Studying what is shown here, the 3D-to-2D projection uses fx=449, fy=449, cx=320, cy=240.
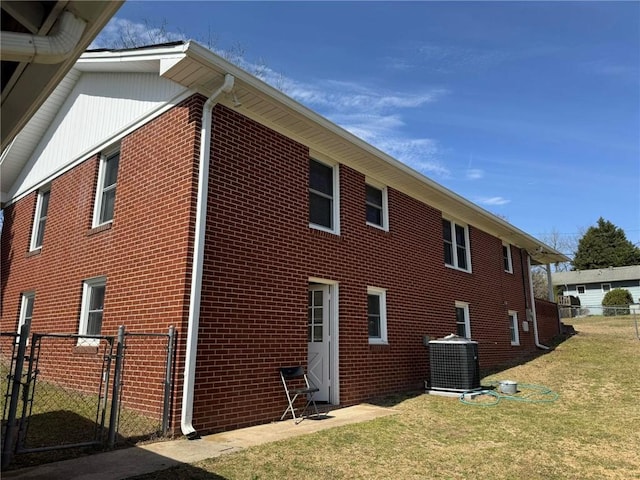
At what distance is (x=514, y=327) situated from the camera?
17.0 m

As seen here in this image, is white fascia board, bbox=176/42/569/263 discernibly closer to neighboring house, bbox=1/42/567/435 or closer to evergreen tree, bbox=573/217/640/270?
neighboring house, bbox=1/42/567/435

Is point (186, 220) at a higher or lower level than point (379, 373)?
higher

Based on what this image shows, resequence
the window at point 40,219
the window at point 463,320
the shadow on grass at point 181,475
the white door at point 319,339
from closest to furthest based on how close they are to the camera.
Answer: the shadow on grass at point 181,475 < the white door at point 319,339 < the window at point 40,219 < the window at point 463,320

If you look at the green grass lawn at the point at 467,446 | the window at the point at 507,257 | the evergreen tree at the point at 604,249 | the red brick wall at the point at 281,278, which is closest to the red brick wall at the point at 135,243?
the red brick wall at the point at 281,278

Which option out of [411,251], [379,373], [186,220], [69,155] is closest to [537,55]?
[411,251]

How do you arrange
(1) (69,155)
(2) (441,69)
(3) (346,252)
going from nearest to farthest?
1. (3) (346,252)
2. (1) (69,155)
3. (2) (441,69)

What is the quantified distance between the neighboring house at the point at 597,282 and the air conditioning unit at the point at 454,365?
3798 centimetres

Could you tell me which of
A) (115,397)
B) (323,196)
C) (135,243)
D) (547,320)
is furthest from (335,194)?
(547,320)

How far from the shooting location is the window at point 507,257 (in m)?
17.2

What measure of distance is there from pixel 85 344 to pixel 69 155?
15.0 ft

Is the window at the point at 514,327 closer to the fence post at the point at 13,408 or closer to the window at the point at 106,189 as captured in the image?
the window at the point at 106,189

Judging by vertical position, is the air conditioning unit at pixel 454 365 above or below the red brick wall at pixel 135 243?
below

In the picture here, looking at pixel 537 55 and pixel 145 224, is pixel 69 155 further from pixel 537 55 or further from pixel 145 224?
pixel 537 55

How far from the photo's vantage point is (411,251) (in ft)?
37.6
